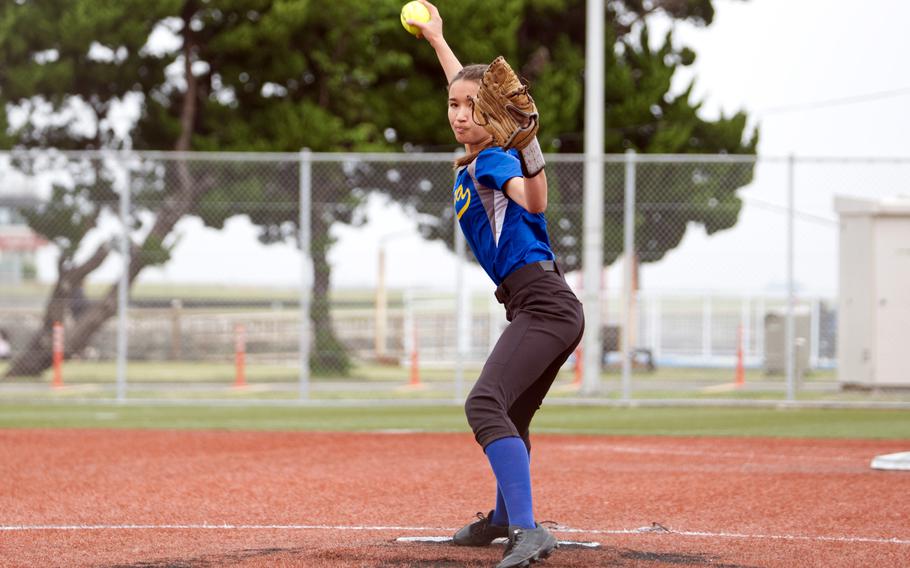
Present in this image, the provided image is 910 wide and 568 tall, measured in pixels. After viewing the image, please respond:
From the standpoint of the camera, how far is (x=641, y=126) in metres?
24.4

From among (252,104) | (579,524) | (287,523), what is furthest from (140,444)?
(252,104)

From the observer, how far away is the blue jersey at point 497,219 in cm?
540

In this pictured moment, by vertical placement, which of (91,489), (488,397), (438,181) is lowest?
(91,489)

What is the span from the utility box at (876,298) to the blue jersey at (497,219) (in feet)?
45.6

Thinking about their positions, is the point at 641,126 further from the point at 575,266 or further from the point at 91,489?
the point at 91,489

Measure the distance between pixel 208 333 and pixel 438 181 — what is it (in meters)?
4.30

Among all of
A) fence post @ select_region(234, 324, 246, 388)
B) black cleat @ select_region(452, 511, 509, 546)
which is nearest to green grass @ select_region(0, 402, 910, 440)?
fence post @ select_region(234, 324, 246, 388)

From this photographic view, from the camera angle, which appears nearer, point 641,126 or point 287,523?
point 287,523

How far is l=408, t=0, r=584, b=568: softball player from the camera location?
5.35 metres

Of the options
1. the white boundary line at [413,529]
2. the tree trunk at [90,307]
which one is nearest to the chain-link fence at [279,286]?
the tree trunk at [90,307]

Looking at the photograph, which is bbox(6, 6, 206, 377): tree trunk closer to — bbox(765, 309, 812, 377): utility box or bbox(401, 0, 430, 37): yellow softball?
bbox(765, 309, 812, 377): utility box

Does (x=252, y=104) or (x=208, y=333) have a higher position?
(x=252, y=104)

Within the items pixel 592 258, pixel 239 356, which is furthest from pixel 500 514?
pixel 239 356

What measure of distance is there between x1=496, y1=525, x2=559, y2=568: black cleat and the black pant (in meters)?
0.39
